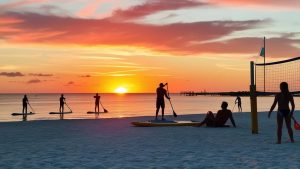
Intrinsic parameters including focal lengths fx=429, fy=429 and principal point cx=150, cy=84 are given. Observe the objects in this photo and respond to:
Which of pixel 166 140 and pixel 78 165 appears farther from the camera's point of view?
pixel 166 140

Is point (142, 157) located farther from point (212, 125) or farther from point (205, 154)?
point (212, 125)

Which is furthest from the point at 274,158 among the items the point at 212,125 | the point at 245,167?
the point at 212,125

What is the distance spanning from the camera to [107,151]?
10938 millimetres

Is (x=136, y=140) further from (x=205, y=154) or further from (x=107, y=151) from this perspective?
(x=205, y=154)

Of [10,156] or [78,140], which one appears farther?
[78,140]

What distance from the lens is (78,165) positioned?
884 centimetres

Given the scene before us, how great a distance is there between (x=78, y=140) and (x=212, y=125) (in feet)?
22.8

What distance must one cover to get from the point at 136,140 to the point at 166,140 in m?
0.94

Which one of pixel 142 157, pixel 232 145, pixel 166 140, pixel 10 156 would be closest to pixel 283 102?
pixel 232 145

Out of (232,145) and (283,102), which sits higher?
(283,102)

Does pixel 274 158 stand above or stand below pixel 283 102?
below

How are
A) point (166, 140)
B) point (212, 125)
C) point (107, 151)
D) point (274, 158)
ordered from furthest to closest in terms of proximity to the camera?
point (212, 125), point (166, 140), point (107, 151), point (274, 158)

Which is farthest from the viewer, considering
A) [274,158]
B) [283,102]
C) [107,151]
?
[283,102]

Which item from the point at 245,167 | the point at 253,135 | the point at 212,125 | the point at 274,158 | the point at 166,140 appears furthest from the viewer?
the point at 212,125
